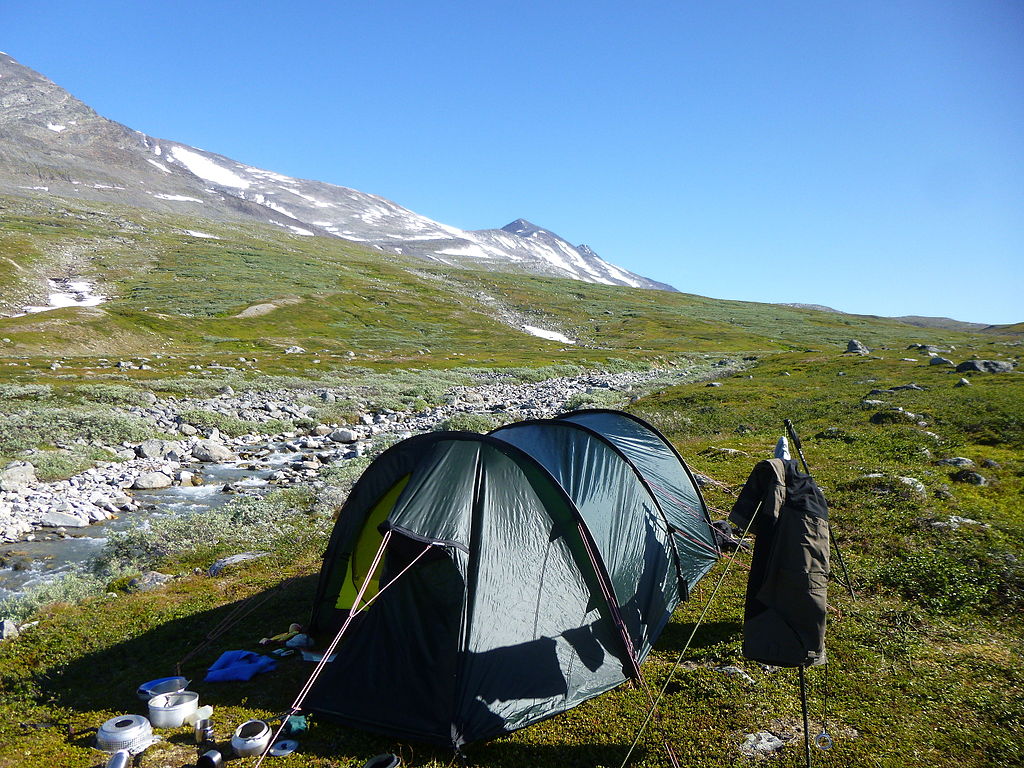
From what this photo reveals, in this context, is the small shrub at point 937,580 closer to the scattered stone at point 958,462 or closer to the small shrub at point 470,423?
the scattered stone at point 958,462

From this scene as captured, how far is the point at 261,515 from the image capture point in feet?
51.9

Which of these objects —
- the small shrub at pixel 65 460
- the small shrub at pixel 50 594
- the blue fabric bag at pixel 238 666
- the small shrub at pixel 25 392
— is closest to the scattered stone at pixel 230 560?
A: the small shrub at pixel 50 594

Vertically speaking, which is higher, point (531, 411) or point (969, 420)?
point (969, 420)

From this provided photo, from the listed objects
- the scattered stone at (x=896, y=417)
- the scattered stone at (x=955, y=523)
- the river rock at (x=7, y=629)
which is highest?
the scattered stone at (x=896, y=417)

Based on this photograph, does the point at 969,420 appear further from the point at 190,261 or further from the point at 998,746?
the point at 190,261

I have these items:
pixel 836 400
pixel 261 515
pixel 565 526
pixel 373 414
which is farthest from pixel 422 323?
pixel 565 526

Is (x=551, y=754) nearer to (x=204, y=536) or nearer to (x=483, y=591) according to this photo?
(x=483, y=591)

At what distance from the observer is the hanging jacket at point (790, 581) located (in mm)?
5723

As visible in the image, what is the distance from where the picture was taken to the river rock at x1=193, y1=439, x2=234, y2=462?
2292cm

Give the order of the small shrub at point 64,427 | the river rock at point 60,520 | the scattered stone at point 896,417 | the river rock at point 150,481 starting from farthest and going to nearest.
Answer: the scattered stone at point 896,417
the small shrub at point 64,427
the river rock at point 150,481
the river rock at point 60,520

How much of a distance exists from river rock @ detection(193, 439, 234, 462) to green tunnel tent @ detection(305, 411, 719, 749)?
16.5 metres

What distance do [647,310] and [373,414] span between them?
111 meters

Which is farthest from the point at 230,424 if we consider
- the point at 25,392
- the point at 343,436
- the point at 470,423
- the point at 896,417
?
the point at 896,417

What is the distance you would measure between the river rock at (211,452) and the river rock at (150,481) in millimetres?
3267
